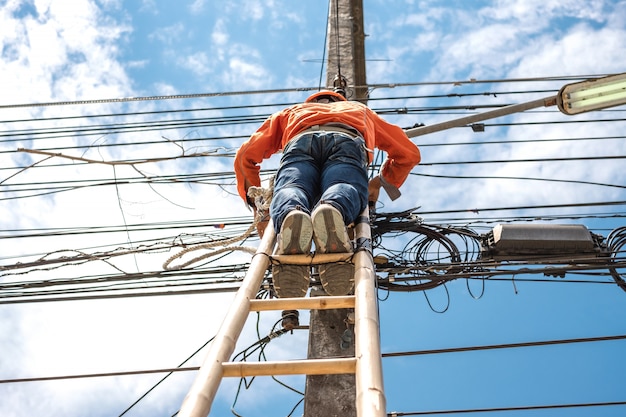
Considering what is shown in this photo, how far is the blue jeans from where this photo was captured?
3.22 metres

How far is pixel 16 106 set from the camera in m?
6.88

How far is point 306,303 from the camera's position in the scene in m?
2.70

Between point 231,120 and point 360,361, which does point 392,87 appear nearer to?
point 231,120

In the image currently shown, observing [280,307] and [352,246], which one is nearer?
[280,307]

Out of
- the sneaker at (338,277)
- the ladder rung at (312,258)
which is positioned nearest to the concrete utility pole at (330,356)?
the sneaker at (338,277)

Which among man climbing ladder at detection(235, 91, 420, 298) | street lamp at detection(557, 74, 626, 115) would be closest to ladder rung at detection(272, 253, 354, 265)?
man climbing ladder at detection(235, 91, 420, 298)

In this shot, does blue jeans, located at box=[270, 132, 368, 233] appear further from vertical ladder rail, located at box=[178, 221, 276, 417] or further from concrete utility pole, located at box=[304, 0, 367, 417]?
concrete utility pole, located at box=[304, 0, 367, 417]

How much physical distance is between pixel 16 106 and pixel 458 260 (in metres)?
4.90

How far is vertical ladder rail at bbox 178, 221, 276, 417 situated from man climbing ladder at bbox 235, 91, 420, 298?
22 cm

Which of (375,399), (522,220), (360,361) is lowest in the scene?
(375,399)

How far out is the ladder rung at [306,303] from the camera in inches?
105

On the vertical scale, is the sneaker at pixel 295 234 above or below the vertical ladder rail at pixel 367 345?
above

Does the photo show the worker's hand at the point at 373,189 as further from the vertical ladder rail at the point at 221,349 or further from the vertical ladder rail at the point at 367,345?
the vertical ladder rail at the point at 221,349

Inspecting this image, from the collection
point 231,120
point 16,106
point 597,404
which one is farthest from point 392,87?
point 16,106
